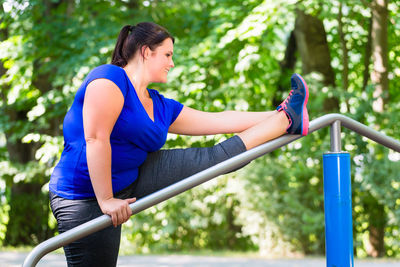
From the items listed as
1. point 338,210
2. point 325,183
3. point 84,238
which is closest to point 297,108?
point 325,183

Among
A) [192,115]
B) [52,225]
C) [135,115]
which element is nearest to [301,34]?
[52,225]

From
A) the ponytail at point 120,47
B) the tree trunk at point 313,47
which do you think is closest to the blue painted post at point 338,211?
the ponytail at point 120,47

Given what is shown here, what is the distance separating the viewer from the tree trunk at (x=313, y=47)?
765 centimetres

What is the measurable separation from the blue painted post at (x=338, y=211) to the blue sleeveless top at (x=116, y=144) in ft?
2.30

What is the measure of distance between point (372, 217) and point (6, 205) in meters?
5.81

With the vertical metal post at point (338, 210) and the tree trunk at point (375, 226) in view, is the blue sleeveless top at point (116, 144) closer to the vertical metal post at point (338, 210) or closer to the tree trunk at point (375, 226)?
the vertical metal post at point (338, 210)

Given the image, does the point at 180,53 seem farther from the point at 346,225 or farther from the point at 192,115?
the point at 346,225

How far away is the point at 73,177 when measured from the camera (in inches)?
79.7

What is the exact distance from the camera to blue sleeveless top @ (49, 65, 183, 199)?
6.56 ft

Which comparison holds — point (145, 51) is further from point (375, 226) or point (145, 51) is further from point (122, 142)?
point (375, 226)

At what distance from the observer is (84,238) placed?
1.99 meters

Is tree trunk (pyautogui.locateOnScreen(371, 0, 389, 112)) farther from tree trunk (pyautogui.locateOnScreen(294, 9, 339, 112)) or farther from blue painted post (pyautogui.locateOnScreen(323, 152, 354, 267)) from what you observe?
blue painted post (pyautogui.locateOnScreen(323, 152, 354, 267))

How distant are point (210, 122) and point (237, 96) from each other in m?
4.31

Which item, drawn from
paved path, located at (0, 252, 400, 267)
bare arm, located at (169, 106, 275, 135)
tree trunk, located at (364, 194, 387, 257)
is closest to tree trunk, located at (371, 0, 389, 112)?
tree trunk, located at (364, 194, 387, 257)
